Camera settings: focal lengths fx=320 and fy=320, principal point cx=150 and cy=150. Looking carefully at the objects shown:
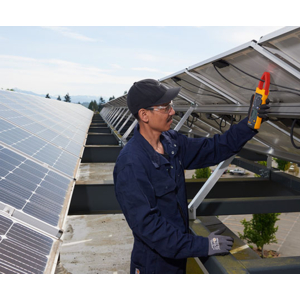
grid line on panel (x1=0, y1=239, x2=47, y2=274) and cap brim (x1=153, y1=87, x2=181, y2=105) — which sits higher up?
cap brim (x1=153, y1=87, x2=181, y2=105)

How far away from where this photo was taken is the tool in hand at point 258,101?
255 cm

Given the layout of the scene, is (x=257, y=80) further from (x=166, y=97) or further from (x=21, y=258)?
(x=21, y=258)

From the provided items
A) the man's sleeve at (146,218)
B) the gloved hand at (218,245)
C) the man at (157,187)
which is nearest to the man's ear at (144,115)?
the man at (157,187)

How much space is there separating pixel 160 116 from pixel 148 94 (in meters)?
0.20

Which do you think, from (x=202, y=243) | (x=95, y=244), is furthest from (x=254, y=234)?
A: (x=202, y=243)

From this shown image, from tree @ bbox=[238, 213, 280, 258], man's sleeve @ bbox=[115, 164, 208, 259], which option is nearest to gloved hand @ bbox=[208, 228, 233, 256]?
man's sleeve @ bbox=[115, 164, 208, 259]

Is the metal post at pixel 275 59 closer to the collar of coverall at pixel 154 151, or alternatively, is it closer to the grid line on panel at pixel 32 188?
the collar of coverall at pixel 154 151

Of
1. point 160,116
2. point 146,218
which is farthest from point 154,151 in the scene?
point 146,218

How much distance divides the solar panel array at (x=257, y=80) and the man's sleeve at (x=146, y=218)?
1.28 meters

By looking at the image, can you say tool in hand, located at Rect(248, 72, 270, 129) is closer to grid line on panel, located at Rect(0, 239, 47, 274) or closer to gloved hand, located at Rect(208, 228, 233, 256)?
gloved hand, located at Rect(208, 228, 233, 256)

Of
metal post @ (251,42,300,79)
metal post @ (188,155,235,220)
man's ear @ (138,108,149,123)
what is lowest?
metal post @ (188,155,235,220)

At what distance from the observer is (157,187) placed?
2381 mm

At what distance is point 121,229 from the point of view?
694 inches

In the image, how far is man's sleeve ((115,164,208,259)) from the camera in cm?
217
